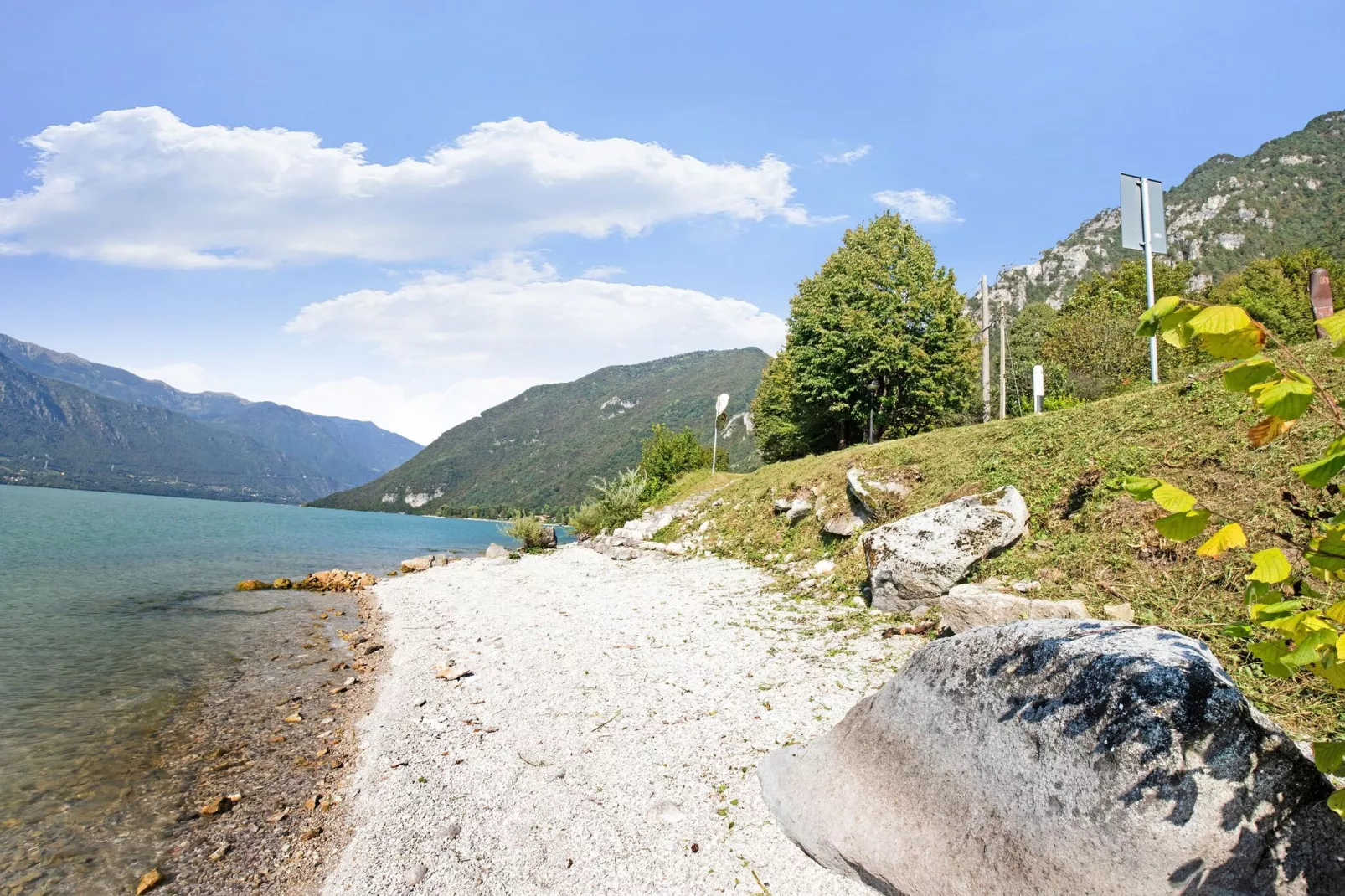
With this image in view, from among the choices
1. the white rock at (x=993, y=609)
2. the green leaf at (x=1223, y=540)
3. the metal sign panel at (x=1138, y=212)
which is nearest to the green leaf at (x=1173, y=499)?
the green leaf at (x=1223, y=540)

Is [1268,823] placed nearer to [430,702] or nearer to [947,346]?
[430,702]

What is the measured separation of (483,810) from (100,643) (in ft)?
40.8

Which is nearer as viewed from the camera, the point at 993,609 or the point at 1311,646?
the point at 1311,646

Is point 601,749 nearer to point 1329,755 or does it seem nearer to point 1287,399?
point 1329,755

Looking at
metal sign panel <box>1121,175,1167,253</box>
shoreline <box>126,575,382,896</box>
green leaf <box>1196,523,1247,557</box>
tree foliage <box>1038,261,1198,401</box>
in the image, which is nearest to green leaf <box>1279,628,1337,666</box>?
green leaf <box>1196,523,1247,557</box>

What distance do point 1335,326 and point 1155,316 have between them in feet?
1.34

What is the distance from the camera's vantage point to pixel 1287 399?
161 centimetres

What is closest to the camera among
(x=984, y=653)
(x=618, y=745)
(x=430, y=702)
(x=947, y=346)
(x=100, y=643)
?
(x=984, y=653)

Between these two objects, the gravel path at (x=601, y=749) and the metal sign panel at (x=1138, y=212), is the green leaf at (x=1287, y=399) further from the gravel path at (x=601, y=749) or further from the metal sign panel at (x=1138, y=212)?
the metal sign panel at (x=1138, y=212)

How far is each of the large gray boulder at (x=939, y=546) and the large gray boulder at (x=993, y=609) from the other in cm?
172

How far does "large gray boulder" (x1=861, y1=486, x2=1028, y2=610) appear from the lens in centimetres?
1065

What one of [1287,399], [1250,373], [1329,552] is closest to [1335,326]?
[1250,373]

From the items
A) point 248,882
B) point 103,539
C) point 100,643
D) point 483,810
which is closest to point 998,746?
point 483,810

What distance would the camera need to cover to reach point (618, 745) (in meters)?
7.07
